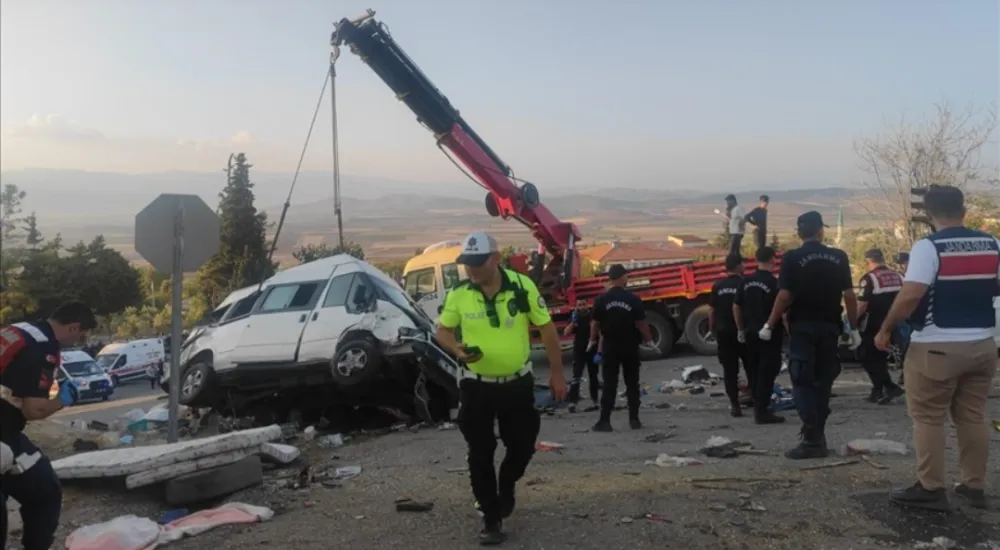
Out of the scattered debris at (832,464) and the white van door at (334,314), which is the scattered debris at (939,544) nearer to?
the scattered debris at (832,464)

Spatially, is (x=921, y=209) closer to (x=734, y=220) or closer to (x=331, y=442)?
(x=331, y=442)

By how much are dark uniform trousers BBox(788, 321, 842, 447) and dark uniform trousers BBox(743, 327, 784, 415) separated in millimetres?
1534

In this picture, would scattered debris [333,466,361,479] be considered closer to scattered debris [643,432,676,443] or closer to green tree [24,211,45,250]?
scattered debris [643,432,676,443]

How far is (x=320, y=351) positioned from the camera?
9.88 m

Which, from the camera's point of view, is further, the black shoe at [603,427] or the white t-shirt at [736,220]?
the white t-shirt at [736,220]

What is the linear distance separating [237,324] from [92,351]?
121ft

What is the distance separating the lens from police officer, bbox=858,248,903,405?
924 centimetres

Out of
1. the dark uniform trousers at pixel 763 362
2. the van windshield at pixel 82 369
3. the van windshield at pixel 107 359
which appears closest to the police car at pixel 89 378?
the van windshield at pixel 82 369

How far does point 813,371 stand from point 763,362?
5.73ft

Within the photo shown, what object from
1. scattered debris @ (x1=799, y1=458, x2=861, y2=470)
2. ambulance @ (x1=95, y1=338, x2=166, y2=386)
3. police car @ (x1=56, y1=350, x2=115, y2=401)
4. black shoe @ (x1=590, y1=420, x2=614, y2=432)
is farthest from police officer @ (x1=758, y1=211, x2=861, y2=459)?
ambulance @ (x1=95, y1=338, x2=166, y2=386)

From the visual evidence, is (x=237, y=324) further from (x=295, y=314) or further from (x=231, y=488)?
(x=231, y=488)

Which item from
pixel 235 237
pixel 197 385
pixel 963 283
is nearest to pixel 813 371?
pixel 963 283

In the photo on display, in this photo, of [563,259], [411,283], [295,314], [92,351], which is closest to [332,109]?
[295,314]

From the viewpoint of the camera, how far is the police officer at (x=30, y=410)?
4.06m
